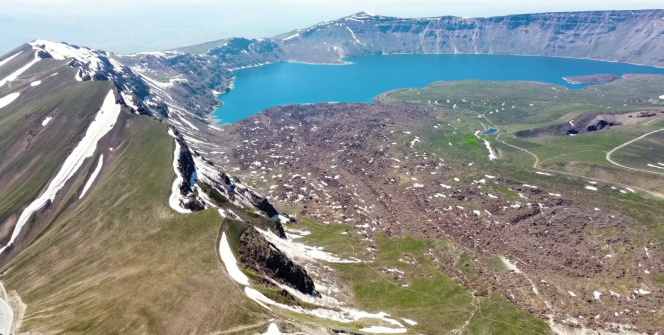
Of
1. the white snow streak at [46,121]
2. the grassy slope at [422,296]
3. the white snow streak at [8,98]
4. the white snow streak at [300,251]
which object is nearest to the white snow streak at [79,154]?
the white snow streak at [46,121]

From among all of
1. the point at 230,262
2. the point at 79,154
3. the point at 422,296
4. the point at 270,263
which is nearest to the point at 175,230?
the point at 230,262

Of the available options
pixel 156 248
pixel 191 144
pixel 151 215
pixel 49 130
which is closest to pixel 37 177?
pixel 49 130

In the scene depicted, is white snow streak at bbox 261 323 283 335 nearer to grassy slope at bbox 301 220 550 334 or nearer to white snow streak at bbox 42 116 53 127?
grassy slope at bbox 301 220 550 334

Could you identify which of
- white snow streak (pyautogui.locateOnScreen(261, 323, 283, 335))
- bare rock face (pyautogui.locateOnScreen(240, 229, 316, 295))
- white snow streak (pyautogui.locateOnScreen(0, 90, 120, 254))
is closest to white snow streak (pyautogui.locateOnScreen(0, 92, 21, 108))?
white snow streak (pyautogui.locateOnScreen(0, 90, 120, 254))

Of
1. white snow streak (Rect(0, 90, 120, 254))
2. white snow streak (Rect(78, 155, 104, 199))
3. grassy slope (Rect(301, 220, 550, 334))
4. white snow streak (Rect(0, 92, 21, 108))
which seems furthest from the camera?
white snow streak (Rect(0, 92, 21, 108))

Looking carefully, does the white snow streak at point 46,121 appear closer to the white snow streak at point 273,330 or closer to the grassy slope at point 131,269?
the grassy slope at point 131,269

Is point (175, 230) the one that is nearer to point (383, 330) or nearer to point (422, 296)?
point (383, 330)
